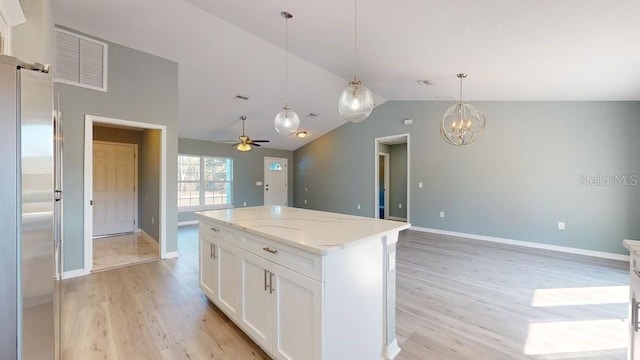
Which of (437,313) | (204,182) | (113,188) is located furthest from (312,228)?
(204,182)

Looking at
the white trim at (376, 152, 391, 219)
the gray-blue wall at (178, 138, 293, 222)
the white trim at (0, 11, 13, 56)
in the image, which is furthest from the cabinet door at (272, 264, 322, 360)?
the white trim at (376, 152, 391, 219)

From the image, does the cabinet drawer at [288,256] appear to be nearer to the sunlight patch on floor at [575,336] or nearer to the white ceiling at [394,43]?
the sunlight patch on floor at [575,336]

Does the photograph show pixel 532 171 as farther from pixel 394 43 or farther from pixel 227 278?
pixel 227 278

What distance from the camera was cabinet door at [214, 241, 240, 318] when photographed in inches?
82.9

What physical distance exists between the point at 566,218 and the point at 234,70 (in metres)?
6.07

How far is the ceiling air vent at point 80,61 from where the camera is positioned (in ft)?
10.6

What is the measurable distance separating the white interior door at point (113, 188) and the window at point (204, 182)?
1.30 meters

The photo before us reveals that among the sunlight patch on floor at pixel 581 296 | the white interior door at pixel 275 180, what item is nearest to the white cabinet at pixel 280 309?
the sunlight patch on floor at pixel 581 296

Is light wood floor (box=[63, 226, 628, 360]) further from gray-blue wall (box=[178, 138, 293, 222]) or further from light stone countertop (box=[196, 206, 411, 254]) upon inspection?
gray-blue wall (box=[178, 138, 293, 222])

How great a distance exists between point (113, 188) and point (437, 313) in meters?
6.23

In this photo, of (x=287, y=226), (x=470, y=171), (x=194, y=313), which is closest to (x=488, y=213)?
(x=470, y=171)

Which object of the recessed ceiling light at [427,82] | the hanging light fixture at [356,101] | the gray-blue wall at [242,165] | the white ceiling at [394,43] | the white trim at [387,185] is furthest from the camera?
the white trim at [387,185]

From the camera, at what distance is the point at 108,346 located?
6.59 feet

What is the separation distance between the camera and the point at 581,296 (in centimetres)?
287
